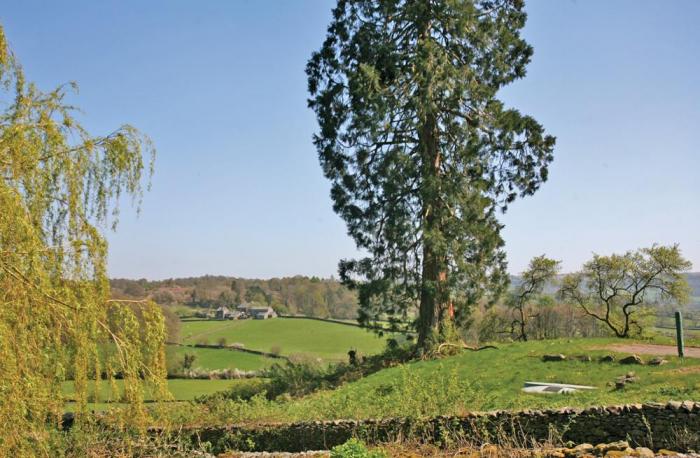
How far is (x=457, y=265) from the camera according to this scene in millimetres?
17062

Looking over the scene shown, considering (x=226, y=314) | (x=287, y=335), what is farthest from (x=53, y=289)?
(x=226, y=314)

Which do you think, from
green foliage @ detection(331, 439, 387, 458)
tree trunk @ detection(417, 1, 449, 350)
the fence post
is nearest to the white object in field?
the fence post

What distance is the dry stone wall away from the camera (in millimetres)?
8195

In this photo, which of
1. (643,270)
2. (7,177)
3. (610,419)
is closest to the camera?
(7,177)

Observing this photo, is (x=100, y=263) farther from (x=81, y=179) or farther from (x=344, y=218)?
(x=344, y=218)

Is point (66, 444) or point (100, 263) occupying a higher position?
point (100, 263)

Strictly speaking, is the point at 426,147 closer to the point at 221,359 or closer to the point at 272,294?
the point at 221,359

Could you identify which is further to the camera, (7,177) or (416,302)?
(416,302)

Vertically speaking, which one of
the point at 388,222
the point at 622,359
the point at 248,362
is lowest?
the point at 248,362

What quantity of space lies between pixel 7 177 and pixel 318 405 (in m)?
8.42

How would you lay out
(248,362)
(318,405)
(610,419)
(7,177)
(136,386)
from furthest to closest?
(248,362)
(318,405)
(610,419)
(136,386)
(7,177)

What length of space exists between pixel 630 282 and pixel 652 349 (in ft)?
28.7

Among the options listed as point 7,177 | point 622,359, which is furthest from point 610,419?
point 7,177

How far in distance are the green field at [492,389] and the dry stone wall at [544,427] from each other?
33 centimetres
